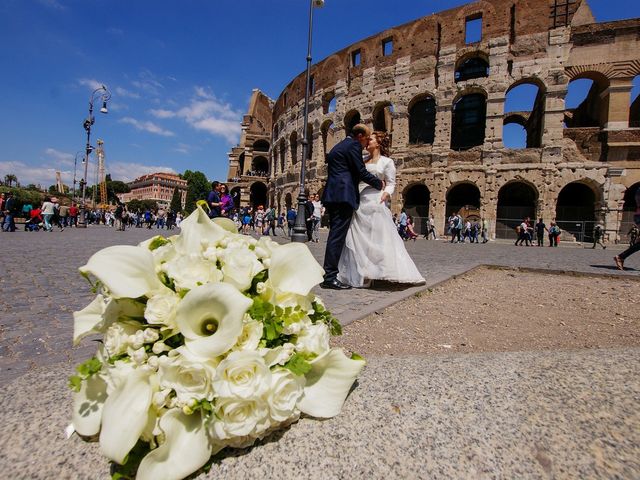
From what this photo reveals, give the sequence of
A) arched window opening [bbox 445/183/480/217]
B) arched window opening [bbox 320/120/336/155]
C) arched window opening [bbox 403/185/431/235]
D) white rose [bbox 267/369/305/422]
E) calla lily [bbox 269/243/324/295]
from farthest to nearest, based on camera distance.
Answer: arched window opening [bbox 320/120/336/155] < arched window opening [bbox 445/183/480/217] < arched window opening [bbox 403/185/431/235] < calla lily [bbox 269/243/324/295] < white rose [bbox 267/369/305/422]

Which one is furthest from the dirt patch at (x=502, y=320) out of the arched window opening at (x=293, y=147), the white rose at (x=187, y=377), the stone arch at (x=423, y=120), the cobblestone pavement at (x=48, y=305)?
the arched window opening at (x=293, y=147)

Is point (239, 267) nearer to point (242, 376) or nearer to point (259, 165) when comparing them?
point (242, 376)

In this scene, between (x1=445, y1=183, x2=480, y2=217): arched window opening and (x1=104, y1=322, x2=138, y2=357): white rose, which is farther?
(x1=445, y1=183, x2=480, y2=217): arched window opening

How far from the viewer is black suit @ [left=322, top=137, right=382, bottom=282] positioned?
14.1 feet

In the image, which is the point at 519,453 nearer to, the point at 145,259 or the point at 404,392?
the point at 404,392

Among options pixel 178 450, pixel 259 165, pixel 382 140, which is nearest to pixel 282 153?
pixel 259 165

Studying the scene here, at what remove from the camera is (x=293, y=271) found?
1.41 m

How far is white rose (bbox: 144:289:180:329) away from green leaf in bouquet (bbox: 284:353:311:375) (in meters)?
0.43

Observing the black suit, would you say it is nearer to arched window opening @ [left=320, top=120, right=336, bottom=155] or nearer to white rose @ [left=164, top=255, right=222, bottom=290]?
white rose @ [left=164, top=255, right=222, bottom=290]

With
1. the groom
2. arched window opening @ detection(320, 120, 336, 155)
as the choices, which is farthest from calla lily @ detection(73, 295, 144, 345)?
arched window opening @ detection(320, 120, 336, 155)

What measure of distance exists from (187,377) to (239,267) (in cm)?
40

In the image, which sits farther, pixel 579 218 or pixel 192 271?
pixel 579 218

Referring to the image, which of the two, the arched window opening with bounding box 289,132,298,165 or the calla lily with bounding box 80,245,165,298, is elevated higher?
the arched window opening with bounding box 289,132,298,165

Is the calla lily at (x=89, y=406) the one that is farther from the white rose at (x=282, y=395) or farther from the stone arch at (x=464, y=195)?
the stone arch at (x=464, y=195)
